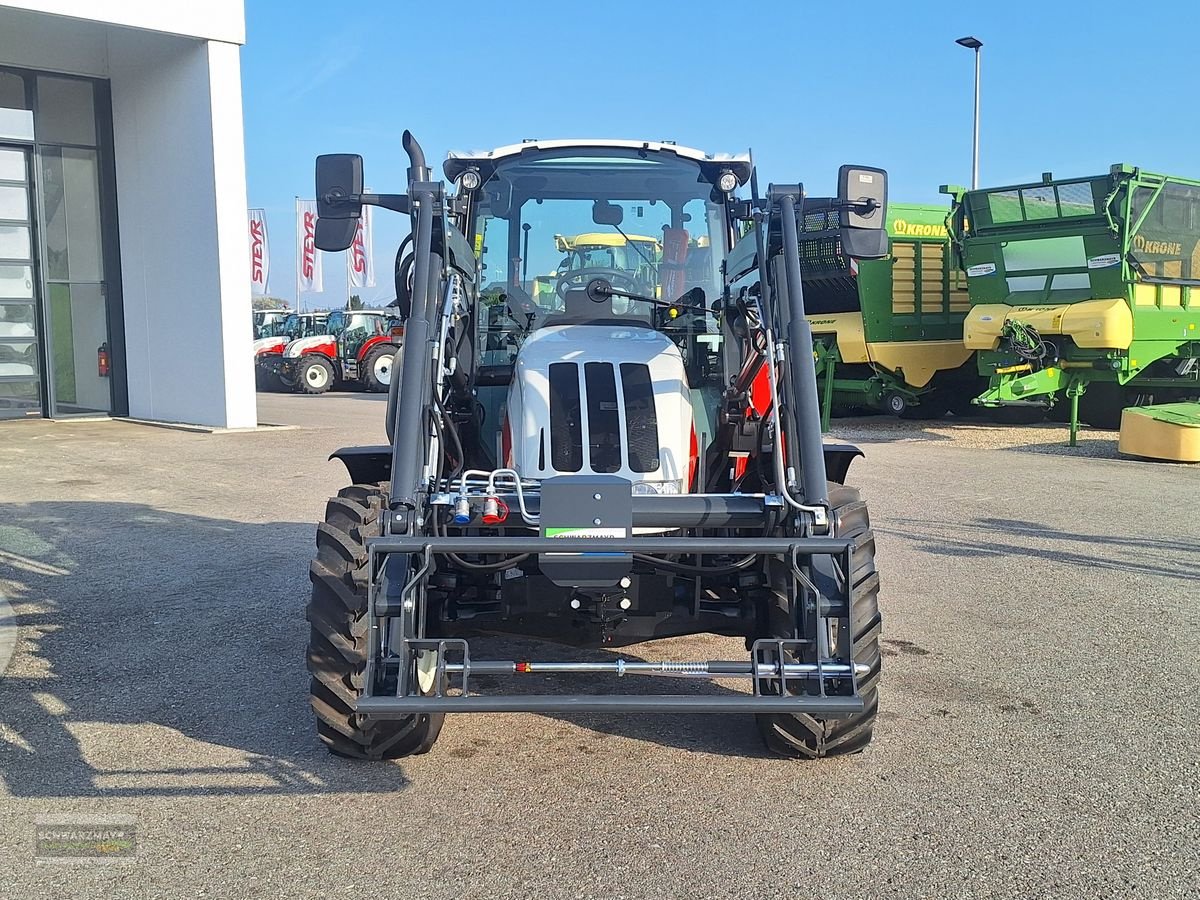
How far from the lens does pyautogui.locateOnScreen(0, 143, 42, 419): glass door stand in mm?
16484

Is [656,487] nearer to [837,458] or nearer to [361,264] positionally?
[837,458]

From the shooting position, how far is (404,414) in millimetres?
3871

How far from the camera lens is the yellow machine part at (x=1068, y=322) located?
13148 millimetres

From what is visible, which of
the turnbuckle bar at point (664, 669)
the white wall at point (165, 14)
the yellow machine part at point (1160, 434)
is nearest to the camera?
the turnbuckle bar at point (664, 669)

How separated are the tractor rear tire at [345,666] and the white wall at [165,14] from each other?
12948 mm

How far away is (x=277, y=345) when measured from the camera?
27.8m

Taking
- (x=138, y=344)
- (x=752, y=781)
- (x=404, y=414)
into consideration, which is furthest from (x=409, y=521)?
(x=138, y=344)

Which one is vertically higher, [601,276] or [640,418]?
[601,276]

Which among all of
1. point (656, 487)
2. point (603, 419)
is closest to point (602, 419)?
point (603, 419)

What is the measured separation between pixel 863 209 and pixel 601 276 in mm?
1257

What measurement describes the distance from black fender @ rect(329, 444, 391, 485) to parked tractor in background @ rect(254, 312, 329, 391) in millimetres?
21538

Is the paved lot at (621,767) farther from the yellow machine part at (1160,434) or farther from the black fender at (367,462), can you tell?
the yellow machine part at (1160,434)

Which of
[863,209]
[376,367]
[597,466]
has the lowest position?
[376,367]

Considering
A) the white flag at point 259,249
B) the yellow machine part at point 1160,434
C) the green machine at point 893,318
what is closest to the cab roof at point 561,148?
the yellow machine part at point 1160,434
